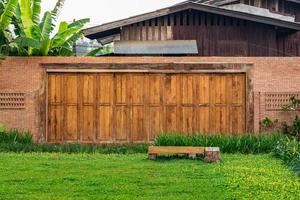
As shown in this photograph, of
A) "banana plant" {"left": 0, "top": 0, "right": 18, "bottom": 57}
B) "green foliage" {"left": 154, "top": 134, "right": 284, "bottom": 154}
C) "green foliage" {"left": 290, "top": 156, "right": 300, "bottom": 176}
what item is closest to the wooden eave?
"banana plant" {"left": 0, "top": 0, "right": 18, "bottom": 57}

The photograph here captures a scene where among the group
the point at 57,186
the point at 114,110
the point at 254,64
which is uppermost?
the point at 254,64

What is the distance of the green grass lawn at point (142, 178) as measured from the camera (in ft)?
28.4

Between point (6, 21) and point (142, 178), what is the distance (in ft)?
27.4

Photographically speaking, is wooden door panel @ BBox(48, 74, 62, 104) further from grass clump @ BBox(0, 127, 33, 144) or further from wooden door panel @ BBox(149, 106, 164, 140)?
wooden door panel @ BBox(149, 106, 164, 140)

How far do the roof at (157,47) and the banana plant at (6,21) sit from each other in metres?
3.25

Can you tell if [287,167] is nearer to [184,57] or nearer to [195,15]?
[184,57]

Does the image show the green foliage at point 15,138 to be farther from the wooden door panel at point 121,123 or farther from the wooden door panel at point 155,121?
the wooden door panel at point 155,121

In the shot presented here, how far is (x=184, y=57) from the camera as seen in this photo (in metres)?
16.8

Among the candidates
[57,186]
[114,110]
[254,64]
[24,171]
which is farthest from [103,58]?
[57,186]

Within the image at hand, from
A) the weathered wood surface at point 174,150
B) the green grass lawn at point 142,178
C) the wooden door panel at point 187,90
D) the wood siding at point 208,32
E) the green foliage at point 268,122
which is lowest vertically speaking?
the green grass lawn at point 142,178

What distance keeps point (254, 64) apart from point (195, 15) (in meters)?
3.03

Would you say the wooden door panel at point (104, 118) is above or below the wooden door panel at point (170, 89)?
below

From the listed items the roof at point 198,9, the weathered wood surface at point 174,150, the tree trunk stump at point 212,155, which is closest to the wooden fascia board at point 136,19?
the roof at point 198,9

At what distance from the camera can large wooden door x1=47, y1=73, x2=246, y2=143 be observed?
1673 centimetres
